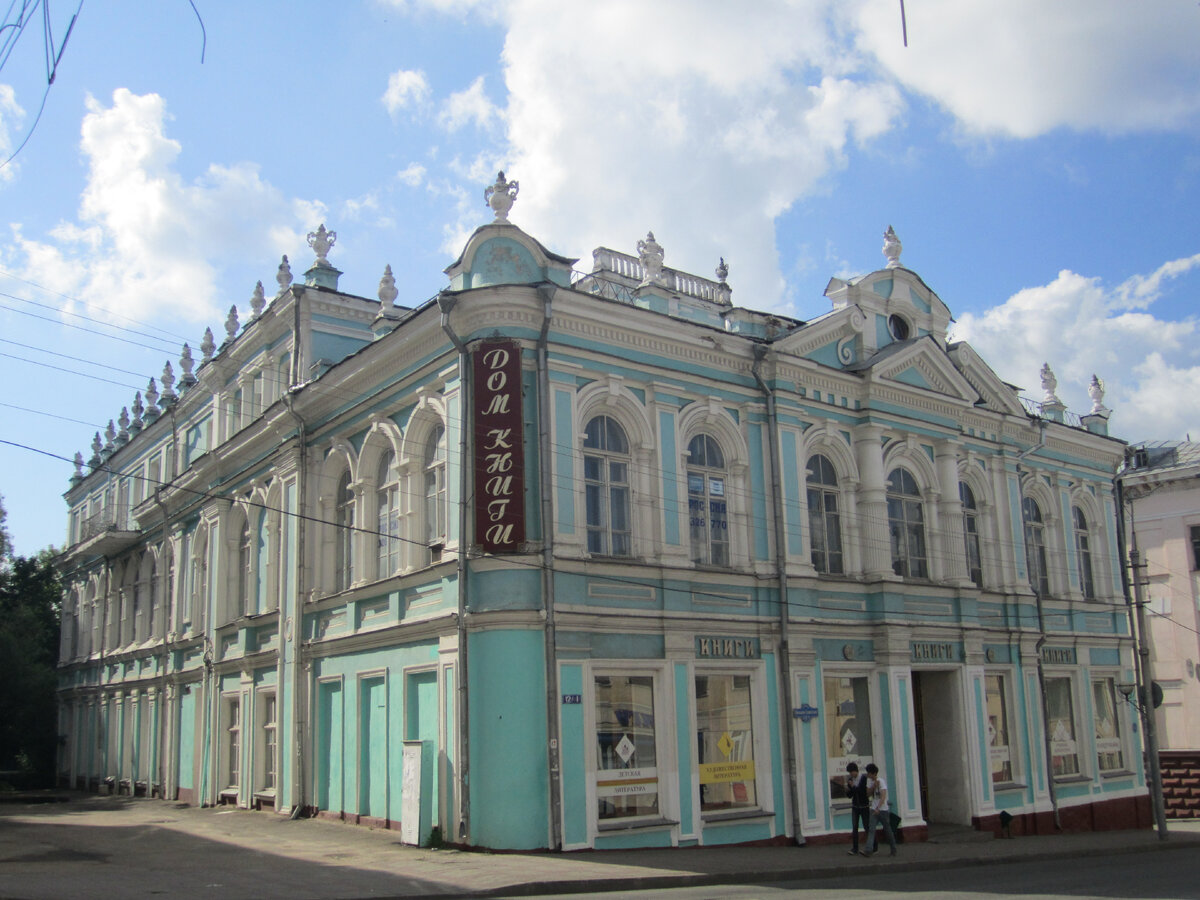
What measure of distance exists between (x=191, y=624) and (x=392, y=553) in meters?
11.5

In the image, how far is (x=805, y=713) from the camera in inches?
746

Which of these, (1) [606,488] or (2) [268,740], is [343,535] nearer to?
(2) [268,740]

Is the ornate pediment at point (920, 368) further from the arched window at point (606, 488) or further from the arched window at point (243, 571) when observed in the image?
the arched window at point (243, 571)

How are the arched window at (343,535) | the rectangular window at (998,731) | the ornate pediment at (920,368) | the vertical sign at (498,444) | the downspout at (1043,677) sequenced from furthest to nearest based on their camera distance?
the downspout at (1043,677)
the rectangular window at (998,731)
the ornate pediment at (920,368)
the arched window at (343,535)
the vertical sign at (498,444)

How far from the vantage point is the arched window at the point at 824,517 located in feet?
67.8

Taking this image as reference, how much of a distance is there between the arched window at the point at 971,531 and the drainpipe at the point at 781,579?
5741 millimetres

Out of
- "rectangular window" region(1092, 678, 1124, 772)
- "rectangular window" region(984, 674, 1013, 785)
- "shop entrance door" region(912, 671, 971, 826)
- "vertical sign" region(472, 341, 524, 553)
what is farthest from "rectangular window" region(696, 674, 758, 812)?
"rectangular window" region(1092, 678, 1124, 772)

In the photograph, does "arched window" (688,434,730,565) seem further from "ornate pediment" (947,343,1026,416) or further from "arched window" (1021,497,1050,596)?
"arched window" (1021,497,1050,596)

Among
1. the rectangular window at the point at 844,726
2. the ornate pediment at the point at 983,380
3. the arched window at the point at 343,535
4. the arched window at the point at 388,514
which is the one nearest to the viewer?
the arched window at the point at 388,514

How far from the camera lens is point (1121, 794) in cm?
2544

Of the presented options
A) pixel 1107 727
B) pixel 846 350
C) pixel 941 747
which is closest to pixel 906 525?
pixel 846 350

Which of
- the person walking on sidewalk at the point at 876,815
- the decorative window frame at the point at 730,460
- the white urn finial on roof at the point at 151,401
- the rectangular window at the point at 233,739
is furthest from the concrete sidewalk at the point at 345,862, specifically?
the white urn finial on roof at the point at 151,401

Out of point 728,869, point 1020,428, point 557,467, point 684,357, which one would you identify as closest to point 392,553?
point 557,467

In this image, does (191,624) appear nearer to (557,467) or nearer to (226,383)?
(226,383)
